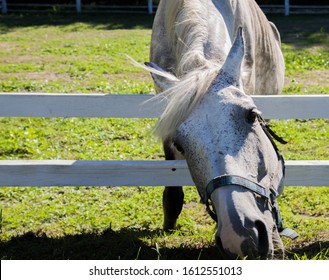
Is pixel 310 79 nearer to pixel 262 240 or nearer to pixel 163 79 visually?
pixel 163 79

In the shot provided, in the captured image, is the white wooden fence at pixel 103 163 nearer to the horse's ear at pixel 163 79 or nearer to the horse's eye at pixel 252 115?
the horse's ear at pixel 163 79

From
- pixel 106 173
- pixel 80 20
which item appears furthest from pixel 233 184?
pixel 80 20

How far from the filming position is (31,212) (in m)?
4.59

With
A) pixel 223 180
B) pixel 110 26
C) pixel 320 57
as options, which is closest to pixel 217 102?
pixel 223 180

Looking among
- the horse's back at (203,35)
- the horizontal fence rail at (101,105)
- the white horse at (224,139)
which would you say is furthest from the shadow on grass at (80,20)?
the white horse at (224,139)

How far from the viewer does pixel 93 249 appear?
380cm

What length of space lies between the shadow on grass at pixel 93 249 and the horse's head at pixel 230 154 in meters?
0.86

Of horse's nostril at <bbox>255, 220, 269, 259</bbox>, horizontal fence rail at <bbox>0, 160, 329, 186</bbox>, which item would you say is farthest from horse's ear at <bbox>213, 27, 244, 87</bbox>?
horizontal fence rail at <bbox>0, 160, 329, 186</bbox>

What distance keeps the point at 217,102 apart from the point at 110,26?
42.9 feet

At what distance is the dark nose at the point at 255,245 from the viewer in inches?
102

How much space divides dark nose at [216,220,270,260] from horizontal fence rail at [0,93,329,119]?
1.40 meters

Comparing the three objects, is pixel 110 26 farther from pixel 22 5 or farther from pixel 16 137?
pixel 16 137

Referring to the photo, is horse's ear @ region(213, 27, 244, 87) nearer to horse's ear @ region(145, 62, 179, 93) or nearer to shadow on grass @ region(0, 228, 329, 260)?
horse's ear @ region(145, 62, 179, 93)

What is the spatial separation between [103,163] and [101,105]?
391 mm
